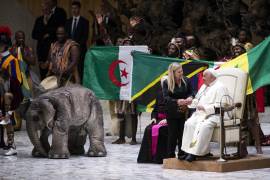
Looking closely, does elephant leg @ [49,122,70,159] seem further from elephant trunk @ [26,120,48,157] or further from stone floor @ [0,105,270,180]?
elephant trunk @ [26,120,48,157]

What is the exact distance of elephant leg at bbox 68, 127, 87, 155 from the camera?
56.7ft

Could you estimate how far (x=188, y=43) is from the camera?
1845 centimetres

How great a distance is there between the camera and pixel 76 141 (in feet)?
57.1

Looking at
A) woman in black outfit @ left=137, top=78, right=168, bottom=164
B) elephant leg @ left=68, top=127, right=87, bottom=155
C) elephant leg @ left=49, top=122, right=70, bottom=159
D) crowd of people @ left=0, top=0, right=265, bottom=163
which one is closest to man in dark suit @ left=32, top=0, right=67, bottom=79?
crowd of people @ left=0, top=0, right=265, bottom=163

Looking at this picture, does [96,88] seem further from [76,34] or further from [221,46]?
[221,46]

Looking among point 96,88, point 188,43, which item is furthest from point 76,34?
point 188,43

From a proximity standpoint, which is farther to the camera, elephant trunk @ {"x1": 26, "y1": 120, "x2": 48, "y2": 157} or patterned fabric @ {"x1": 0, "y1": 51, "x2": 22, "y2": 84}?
patterned fabric @ {"x1": 0, "y1": 51, "x2": 22, "y2": 84}

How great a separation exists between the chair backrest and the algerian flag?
3.07 m

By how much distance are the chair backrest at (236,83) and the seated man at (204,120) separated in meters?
0.29

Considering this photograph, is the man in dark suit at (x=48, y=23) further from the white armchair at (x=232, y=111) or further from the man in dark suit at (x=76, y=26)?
the white armchair at (x=232, y=111)

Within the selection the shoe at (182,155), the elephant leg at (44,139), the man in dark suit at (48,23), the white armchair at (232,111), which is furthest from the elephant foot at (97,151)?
the man in dark suit at (48,23)

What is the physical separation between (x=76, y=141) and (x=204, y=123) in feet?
9.29

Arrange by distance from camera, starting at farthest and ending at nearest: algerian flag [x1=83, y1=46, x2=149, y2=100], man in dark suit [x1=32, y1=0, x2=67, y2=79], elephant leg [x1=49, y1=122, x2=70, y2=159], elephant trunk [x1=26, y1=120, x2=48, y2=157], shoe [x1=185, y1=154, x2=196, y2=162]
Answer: man in dark suit [x1=32, y1=0, x2=67, y2=79], algerian flag [x1=83, y1=46, x2=149, y2=100], elephant trunk [x1=26, y1=120, x2=48, y2=157], elephant leg [x1=49, y1=122, x2=70, y2=159], shoe [x1=185, y1=154, x2=196, y2=162]

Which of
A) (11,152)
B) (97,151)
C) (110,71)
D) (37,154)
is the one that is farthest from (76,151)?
(110,71)
